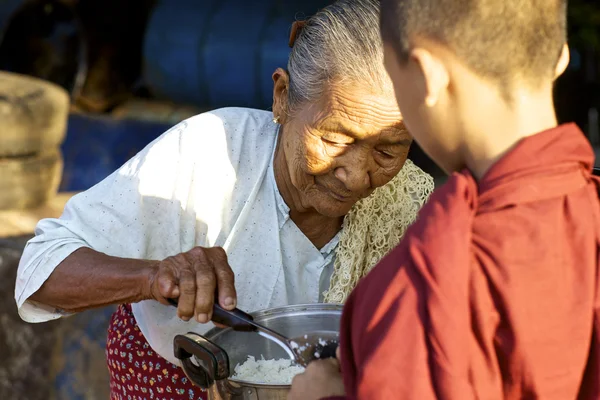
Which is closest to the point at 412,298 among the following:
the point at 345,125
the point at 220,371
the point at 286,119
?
the point at 220,371

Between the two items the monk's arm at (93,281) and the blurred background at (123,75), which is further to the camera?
the blurred background at (123,75)

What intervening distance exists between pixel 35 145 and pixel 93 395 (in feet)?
3.50

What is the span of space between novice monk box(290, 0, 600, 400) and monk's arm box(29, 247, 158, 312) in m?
0.70

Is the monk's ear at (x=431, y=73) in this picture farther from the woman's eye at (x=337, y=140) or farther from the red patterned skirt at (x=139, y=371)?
the red patterned skirt at (x=139, y=371)

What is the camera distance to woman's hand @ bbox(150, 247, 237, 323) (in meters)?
1.65

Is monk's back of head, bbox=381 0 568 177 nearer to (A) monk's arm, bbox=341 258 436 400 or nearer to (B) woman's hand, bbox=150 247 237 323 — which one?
(A) monk's arm, bbox=341 258 436 400

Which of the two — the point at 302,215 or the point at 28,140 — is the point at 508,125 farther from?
the point at 28,140

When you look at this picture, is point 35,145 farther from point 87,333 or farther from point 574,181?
point 574,181

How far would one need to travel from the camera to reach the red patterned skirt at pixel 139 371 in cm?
206

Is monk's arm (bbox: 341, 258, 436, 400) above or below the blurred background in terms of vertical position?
above

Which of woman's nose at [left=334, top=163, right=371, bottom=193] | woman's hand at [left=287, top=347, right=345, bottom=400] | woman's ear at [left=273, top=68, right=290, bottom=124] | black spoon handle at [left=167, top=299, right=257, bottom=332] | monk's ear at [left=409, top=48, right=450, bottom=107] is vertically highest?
monk's ear at [left=409, top=48, right=450, bottom=107]

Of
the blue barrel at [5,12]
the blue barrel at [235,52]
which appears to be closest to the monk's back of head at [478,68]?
the blue barrel at [235,52]

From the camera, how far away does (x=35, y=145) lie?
3.71 meters

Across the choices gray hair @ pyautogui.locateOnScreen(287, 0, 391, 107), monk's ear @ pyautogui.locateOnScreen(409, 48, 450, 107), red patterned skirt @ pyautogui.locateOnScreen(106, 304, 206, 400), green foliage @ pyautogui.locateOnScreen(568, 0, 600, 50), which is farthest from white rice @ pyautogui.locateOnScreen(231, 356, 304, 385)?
green foliage @ pyautogui.locateOnScreen(568, 0, 600, 50)
